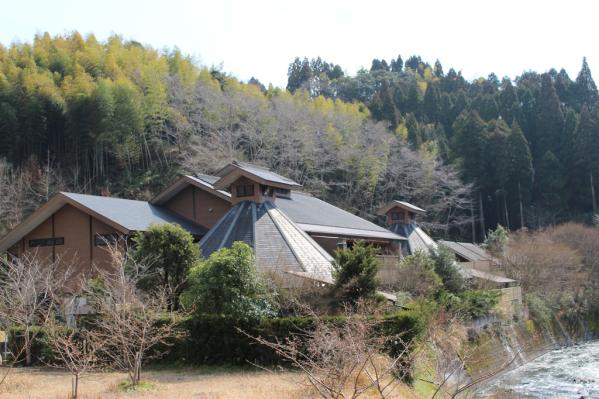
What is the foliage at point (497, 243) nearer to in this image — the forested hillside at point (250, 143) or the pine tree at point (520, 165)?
the forested hillside at point (250, 143)

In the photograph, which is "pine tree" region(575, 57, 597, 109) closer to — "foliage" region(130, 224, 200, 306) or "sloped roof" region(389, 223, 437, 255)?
"sloped roof" region(389, 223, 437, 255)

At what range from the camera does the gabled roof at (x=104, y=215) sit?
62.4 ft

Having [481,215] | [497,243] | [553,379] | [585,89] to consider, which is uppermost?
[585,89]

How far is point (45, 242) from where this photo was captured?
20.6m

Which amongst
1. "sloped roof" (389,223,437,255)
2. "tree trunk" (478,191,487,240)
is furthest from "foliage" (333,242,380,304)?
"tree trunk" (478,191,487,240)

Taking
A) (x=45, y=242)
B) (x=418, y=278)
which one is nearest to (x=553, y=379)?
(x=418, y=278)

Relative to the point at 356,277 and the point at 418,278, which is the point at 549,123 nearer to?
the point at 418,278

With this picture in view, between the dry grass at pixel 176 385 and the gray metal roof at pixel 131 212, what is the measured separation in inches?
282

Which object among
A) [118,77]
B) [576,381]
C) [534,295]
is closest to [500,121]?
[534,295]

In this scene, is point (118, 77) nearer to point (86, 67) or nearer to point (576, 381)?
point (86, 67)

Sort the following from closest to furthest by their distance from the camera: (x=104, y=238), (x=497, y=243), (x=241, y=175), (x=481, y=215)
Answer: (x=104, y=238), (x=241, y=175), (x=497, y=243), (x=481, y=215)

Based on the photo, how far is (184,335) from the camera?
12.4 meters

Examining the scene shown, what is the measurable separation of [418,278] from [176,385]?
32.4 feet

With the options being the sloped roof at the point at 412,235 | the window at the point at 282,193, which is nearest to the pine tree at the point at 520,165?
the sloped roof at the point at 412,235
